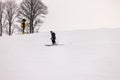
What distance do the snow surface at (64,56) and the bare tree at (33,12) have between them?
0.16 metres

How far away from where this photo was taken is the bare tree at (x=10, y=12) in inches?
149

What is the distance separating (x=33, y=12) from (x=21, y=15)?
0.67 feet

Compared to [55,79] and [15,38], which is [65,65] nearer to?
[55,79]

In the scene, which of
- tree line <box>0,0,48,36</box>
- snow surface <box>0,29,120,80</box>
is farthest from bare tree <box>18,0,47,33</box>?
snow surface <box>0,29,120,80</box>

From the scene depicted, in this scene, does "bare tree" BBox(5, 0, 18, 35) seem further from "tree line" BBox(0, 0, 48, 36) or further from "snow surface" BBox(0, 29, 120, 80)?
"snow surface" BBox(0, 29, 120, 80)

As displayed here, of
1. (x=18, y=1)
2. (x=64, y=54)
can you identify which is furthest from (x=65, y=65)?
(x=18, y=1)

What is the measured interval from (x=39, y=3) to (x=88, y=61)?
102cm

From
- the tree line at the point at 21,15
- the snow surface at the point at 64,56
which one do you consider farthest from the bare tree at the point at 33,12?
the snow surface at the point at 64,56

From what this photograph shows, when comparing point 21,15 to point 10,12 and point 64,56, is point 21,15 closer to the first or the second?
point 10,12

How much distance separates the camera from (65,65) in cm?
331

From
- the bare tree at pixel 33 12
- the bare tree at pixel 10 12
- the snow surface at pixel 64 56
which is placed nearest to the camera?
the snow surface at pixel 64 56

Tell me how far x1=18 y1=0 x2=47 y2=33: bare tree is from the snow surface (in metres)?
0.16

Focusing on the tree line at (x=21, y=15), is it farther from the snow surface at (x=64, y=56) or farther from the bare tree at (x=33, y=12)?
the snow surface at (x=64, y=56)

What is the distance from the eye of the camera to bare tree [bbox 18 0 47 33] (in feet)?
11.9
